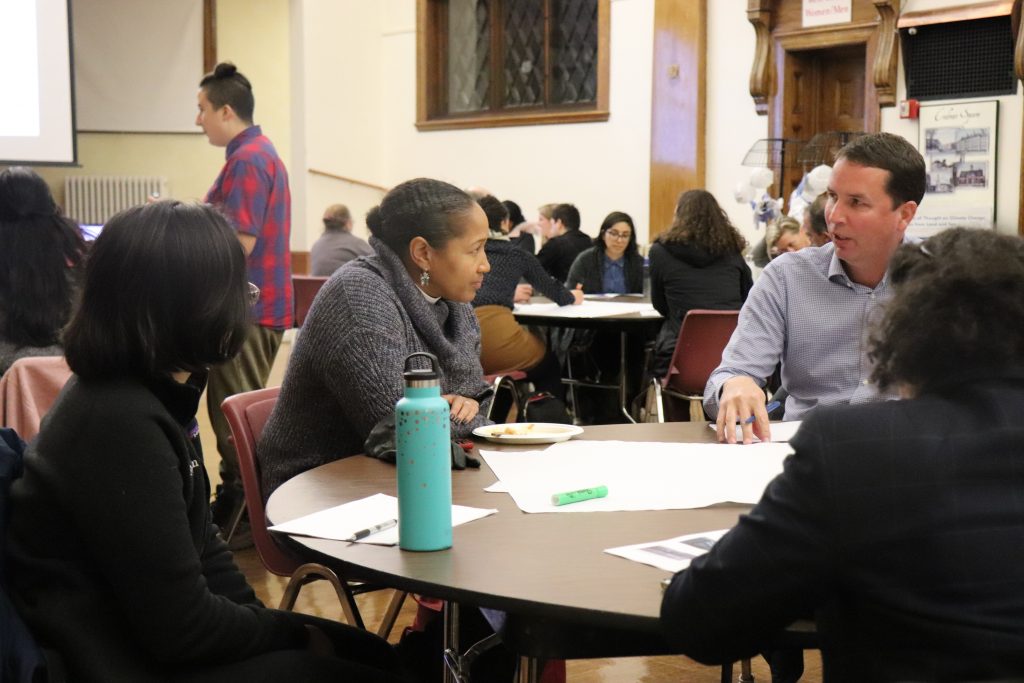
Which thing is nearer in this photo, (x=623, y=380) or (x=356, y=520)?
(x=356, y=520)

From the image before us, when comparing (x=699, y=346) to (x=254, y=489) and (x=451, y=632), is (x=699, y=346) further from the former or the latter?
(x=451, y=632)

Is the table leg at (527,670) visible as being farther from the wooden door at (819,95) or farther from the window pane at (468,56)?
the window pane at (468,56)

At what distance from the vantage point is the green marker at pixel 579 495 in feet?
5.30

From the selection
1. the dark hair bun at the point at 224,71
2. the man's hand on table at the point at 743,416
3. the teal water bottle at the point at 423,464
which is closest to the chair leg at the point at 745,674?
the man's hand on table at the point at 743,416

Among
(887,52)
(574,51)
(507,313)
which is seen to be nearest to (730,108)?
(887,52)

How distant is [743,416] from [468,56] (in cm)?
927

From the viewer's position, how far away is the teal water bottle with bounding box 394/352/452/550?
135 centimetres

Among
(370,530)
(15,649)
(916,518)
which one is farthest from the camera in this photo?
(370,530)

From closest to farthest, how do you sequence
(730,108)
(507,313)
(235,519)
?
(235,519) → (507,313) → (730,108)

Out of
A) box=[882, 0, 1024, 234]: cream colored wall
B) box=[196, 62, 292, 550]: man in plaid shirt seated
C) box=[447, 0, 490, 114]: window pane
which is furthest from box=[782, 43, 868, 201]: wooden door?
box=[196, 62, 292, 550]: man in plaid shirt seated

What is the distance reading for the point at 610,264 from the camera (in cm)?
716

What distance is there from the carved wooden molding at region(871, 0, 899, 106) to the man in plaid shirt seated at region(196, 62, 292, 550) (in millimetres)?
4849

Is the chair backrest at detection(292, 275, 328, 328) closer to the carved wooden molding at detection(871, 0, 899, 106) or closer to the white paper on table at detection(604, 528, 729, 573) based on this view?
the carved wooden molding at detection(871, 0, 899, 106)

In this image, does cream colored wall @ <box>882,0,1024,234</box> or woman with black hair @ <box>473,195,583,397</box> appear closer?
woman with black hair @ <box>473,195,583,397</box>
